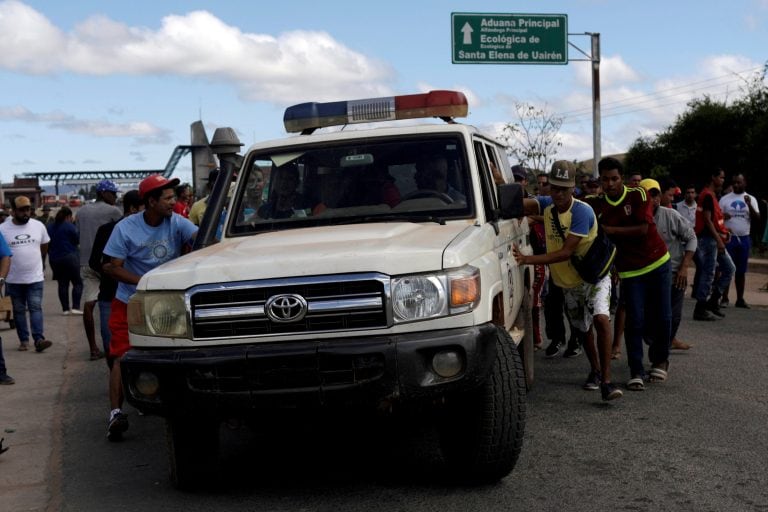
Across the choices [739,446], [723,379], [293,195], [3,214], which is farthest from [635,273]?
[3,214]

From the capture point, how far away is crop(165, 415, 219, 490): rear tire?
5.56 metres

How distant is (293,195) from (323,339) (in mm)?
1723

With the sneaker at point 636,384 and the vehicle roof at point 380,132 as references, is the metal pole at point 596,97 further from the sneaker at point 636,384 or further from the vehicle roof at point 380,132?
the vehicle roof at point 380,132

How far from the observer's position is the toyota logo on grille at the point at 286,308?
5.07 metres

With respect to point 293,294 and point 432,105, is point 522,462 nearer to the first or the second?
point 293,294

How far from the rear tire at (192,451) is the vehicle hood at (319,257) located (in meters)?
0.79

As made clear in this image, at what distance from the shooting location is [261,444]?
6.93 metres

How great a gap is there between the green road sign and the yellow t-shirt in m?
17.5

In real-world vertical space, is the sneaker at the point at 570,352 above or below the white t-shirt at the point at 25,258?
below

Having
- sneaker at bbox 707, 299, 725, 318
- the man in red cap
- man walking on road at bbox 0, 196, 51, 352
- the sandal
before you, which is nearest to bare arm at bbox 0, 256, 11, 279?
the man in red cap

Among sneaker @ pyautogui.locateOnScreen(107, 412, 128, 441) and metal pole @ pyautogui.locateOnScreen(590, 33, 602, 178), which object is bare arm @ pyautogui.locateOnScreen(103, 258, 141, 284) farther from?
metal pole @ pyautogui.locateOnScreen(590, 33, 602, 178)

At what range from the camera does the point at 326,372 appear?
500 centimetres

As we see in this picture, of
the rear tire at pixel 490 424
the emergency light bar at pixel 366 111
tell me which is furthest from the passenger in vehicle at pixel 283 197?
the rear tire at pixel 490 424

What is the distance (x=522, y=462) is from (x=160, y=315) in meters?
2.23
